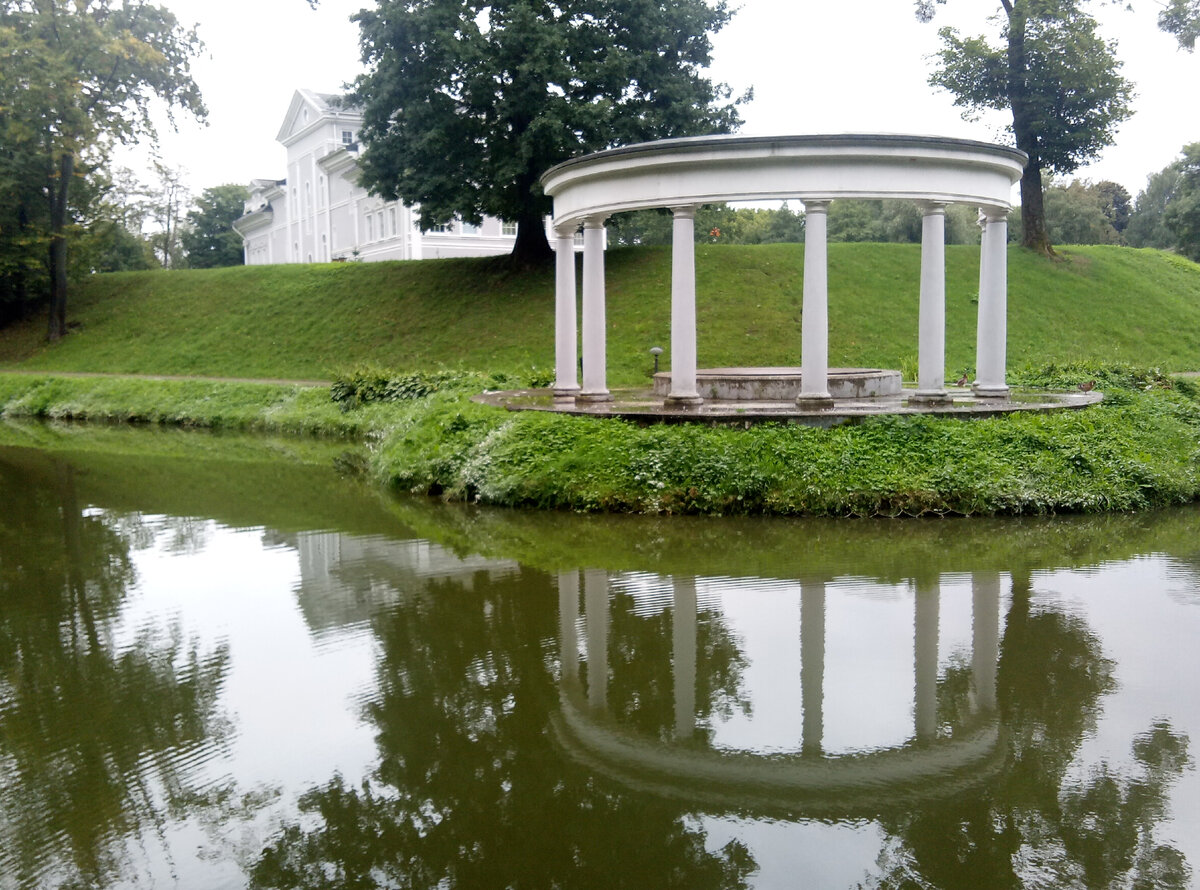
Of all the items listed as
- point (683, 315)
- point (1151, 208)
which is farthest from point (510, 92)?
point (1151, 208)

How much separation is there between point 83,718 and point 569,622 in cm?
383

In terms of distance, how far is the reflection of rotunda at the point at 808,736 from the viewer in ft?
19.0

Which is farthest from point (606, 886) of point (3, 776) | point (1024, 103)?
point (1024, 103)

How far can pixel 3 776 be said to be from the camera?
6.04 m

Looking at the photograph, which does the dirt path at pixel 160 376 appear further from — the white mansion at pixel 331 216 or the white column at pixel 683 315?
the white column at pixel 683 315

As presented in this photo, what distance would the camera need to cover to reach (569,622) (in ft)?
29.9

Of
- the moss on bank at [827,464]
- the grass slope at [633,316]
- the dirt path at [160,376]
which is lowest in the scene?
the moss on bank at [827,464]

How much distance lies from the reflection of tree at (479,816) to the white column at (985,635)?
2.81 m

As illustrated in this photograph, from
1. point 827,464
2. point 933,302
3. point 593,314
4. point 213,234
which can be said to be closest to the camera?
point 827,464

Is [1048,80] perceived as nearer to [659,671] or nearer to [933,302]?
[933,302]

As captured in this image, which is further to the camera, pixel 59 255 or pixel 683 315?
pixel 59 255

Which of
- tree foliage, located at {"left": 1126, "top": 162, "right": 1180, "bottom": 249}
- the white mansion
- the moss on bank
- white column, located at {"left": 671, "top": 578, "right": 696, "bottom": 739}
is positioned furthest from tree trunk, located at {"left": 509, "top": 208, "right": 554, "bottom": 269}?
tree foliage, located at {"left": 1126, "top": 162, "right": 1180, "bottom": 249}

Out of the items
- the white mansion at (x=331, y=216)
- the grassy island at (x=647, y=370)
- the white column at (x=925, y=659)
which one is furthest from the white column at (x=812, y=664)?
the white mansion at (x=331, y=216)

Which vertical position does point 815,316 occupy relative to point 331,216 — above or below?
below
